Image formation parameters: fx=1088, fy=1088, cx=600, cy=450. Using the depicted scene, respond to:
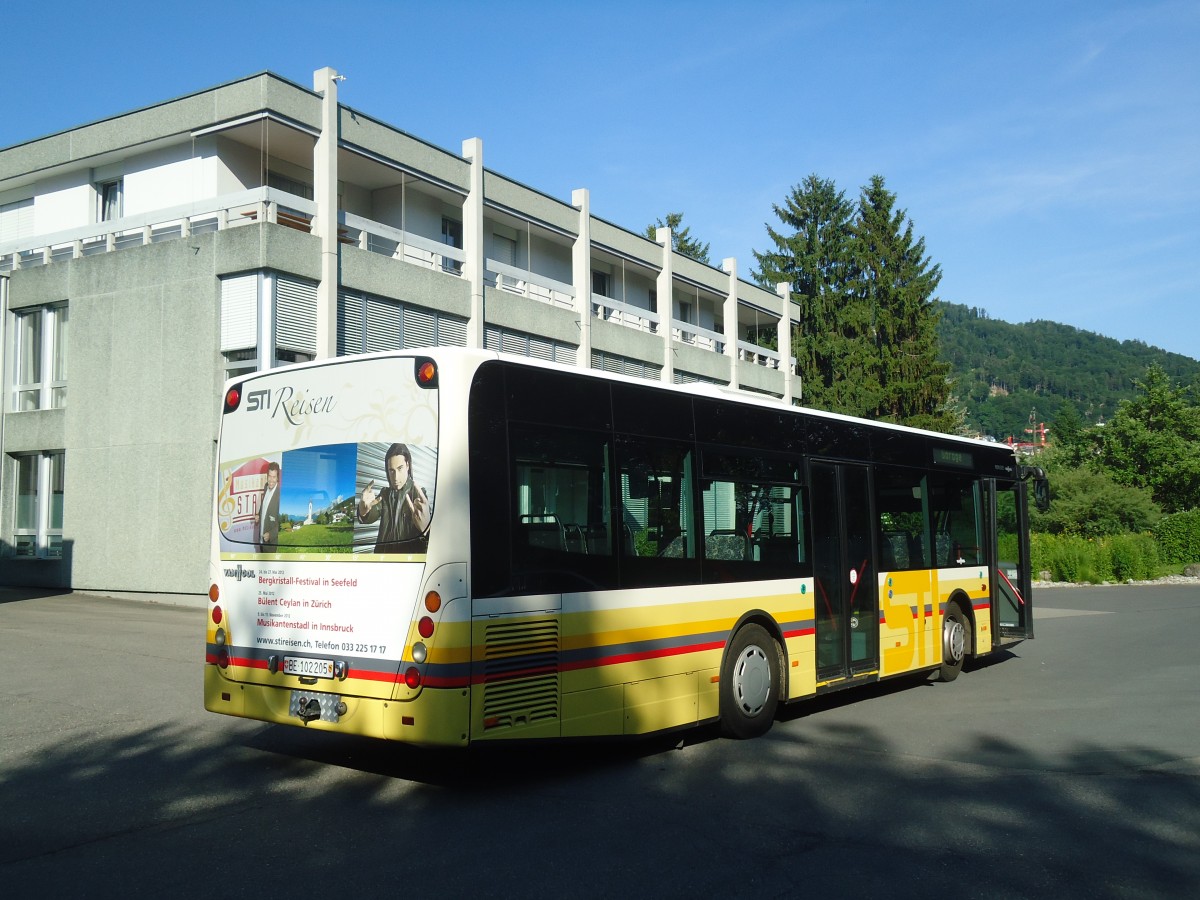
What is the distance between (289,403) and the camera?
7.71 m

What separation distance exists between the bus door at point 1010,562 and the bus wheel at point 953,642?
3.54ft

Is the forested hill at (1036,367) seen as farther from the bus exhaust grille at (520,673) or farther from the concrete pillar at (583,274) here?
the bus exhaust grille at (520,673)

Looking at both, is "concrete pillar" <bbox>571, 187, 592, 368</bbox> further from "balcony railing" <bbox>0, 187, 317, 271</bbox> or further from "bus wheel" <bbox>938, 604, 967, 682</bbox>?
"bus wheel" <bbox>938, 604, 967, 682</bbox>

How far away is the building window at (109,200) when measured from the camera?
2439cm

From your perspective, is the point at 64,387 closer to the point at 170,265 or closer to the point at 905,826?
the point at 170,265

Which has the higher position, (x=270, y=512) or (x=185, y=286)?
(x=185, y=286)

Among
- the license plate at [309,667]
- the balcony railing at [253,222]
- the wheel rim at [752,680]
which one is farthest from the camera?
the balcony railing at [253,222]

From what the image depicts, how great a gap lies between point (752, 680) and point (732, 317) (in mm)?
32751

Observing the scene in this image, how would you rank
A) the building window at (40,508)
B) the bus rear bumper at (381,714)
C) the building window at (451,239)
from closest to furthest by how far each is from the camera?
the bus rear bumper at (381,714)
the building window at (40,508)
the building window at (451,239)

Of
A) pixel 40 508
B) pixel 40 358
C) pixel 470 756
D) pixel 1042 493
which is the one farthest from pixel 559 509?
pixel 40 358

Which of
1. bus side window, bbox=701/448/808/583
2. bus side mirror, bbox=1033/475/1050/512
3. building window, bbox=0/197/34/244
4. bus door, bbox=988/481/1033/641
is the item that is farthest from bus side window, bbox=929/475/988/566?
building window, bbox=0/197/34/244

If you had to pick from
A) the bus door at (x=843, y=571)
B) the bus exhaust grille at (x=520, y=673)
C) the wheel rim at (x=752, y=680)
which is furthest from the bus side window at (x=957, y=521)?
the bus exhaust grille at (x=520, y=673)

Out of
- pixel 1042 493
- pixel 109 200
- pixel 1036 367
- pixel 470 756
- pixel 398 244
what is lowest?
pixel 470 756

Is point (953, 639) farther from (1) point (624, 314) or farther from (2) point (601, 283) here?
(2) point (601, 283)
